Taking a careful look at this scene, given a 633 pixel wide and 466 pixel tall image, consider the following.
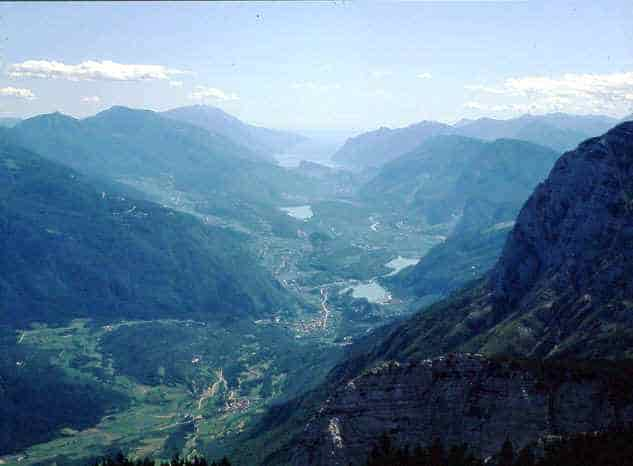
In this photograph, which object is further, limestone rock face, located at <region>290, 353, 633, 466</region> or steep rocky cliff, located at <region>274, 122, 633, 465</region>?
steep rocky cliff, located at <region>274, 122, 633, 465</region>

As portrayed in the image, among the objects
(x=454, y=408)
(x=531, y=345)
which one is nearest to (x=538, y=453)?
(x=454, y=408)

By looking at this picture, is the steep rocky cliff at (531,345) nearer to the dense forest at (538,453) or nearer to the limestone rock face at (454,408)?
the limestone rock face at (454,408)

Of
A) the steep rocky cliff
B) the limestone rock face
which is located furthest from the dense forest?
the steep rocky cliff

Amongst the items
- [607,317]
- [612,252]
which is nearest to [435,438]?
[607,317]

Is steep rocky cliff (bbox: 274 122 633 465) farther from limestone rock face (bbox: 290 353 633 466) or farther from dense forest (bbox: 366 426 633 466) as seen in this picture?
dense forest (bbox: 366 426 633 466)

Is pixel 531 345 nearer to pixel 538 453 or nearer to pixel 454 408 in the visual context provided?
pixel 454 408

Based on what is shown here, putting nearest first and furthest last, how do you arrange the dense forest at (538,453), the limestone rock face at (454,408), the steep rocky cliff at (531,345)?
the dense forest at (538,453), the limestone rock face at (454,408), the steep rocky cliff at (531,345)

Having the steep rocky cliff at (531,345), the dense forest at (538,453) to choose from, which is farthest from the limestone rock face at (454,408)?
the dense forest at (538,453)
